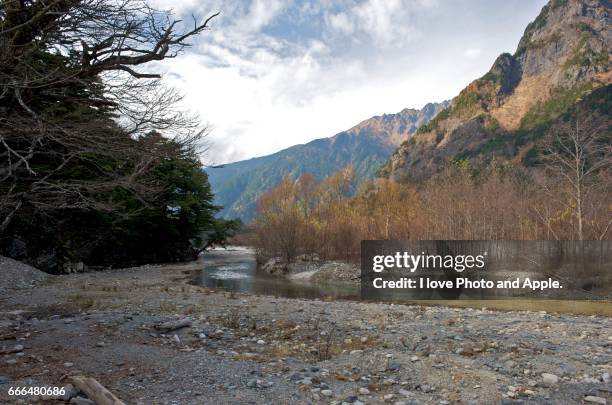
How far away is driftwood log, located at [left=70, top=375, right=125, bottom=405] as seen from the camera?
204 inches

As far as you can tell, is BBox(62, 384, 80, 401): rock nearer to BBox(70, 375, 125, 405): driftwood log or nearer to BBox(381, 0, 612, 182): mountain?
BBox(70, 375, 125, 405): driftwood log

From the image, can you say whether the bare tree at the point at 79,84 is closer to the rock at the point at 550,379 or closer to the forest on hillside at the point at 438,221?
the rock at the point at 550,379

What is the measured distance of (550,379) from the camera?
715 centimetres

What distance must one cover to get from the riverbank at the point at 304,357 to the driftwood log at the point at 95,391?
499 millimetres

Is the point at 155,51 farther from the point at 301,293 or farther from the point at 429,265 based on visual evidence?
the point at 429,265

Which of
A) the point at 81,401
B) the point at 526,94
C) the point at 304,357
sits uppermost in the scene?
the point at 526,94

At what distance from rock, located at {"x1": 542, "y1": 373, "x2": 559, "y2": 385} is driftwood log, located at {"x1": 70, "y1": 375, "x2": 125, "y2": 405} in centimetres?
677

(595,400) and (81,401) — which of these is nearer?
(81,401)

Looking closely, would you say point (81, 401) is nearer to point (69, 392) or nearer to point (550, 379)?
point (69, 392)

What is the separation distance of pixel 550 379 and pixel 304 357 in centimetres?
453

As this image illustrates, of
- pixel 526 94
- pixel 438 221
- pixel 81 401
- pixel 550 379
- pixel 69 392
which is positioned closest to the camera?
pixel 81 401

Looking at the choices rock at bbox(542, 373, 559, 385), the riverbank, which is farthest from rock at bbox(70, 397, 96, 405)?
rock at bbox(542, 373, 559, 385)

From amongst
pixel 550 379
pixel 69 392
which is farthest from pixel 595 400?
pixel 69 392

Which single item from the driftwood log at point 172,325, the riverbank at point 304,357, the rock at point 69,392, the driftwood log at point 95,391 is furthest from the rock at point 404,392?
the driftwood log at point 172,325
